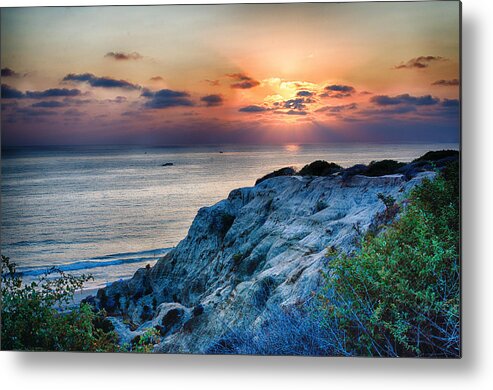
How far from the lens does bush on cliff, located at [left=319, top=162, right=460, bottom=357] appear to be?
4.88 m

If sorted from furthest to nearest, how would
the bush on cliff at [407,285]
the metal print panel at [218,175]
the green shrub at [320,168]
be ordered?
the green shrub at [320,168], the metal print panel at [218,175], the bush on cliff at [407,285]

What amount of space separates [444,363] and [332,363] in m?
0.74

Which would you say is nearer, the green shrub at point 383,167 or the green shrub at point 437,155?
the green shrub at point 437,155

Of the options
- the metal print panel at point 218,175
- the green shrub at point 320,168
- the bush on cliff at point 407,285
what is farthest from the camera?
the green shrub at point 320,168

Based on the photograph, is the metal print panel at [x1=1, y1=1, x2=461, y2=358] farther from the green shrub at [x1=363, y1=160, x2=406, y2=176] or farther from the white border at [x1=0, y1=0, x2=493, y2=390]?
the white border at [x1=0, y1=0, x2=493, y2=390]

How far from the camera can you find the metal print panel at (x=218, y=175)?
16.4ft

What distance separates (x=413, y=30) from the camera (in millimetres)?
4922

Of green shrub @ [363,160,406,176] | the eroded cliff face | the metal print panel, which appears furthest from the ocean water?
green shrub @ [363,160,406,176]

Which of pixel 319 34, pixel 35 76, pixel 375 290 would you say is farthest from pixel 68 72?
pixel 375 290

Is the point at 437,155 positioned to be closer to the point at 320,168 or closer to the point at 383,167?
the point at 383,167

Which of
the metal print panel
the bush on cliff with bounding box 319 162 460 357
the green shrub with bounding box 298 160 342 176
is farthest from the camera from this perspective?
the green shrub with bounding box 298 160 342 176

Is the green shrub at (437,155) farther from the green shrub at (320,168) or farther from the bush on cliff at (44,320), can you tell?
the bush on cliff at (44,320)

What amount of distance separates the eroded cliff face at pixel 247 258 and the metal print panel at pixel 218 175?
11 millimetres

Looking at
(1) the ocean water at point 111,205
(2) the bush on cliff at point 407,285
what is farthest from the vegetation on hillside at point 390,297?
(1) the ocean water at point 111,205
